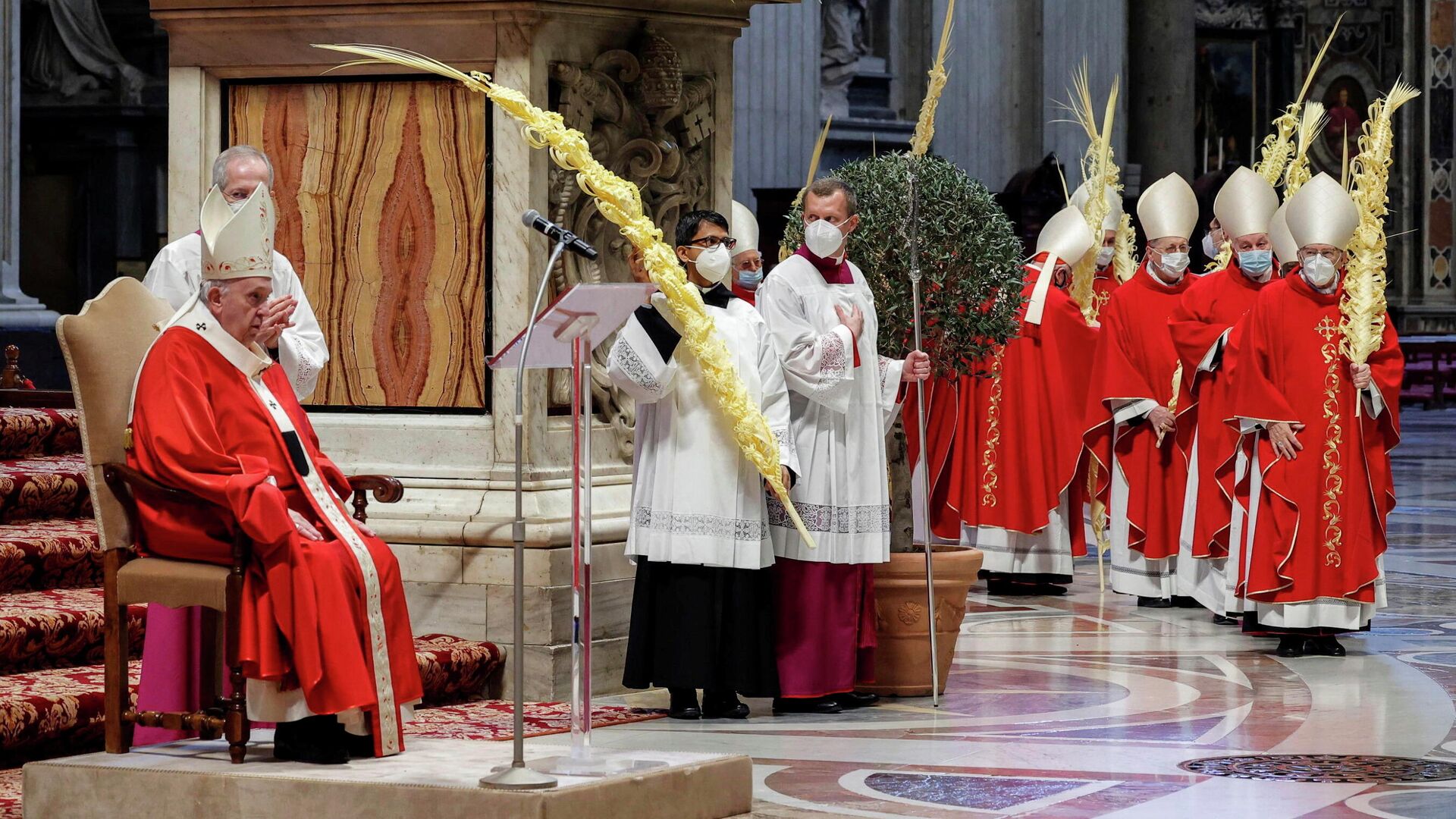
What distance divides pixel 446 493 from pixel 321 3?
5.46 ft

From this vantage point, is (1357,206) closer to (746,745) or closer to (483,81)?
(746,745)

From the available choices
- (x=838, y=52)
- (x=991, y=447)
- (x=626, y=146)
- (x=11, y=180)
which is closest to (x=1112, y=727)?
(x=626, y=146)

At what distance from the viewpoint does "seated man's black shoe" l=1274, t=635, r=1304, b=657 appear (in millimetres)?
8484

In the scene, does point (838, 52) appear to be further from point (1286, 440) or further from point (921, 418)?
point (921, 418)

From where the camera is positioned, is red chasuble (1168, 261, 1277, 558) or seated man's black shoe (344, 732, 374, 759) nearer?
seated man's black shoe (344, 732, 374, 759)

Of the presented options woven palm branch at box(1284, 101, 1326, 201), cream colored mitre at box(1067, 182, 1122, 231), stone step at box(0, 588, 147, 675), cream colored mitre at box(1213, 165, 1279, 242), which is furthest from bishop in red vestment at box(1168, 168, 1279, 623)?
stone step at box(0, 588, 147, 675)

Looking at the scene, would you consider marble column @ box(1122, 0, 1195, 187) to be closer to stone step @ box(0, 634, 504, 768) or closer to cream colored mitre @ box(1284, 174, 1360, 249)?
cream colored mitre @ box(1284, 174, 1360, 249)

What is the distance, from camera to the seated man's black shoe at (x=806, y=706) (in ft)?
23.0

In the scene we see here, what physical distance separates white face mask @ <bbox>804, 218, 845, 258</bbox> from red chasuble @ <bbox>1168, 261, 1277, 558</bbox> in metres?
2.71

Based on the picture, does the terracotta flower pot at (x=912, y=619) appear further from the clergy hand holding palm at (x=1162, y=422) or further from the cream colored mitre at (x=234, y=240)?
the clergy hand holding palm at (x=1162, y=422)

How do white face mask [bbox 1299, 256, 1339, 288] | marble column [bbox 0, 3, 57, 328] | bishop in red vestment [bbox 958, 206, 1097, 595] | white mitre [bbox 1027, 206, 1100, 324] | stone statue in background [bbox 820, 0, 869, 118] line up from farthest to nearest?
stone statue in background [bbox 820, 0, 869, 118], marble column [bbox 0, 3, 57, 328], white mitre [bbox 1027, 206, 1100, 324], bishop in red vestment [bbox 958, 206, 1097, 595], white face mask [bbox 1299, 256, 1339, 288]

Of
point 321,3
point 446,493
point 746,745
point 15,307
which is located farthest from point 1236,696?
point 15,307

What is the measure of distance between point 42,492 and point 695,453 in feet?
7.17

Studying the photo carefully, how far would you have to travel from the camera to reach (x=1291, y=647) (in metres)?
8.52
